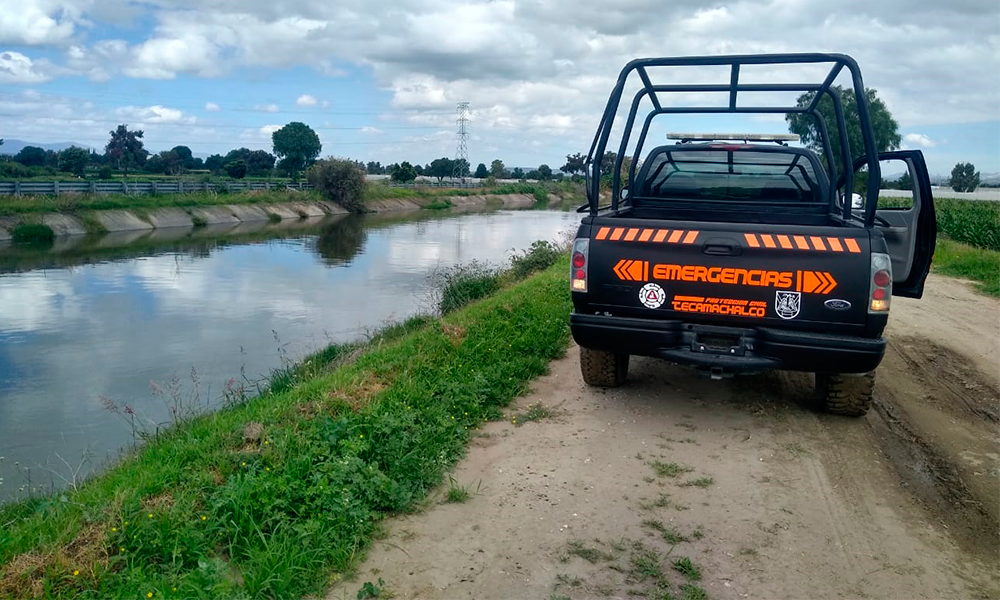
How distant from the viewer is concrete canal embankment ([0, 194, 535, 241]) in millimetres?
31906

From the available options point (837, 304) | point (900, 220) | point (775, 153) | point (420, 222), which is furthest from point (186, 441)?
point (420, 222)

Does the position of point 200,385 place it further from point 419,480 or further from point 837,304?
point 837,304

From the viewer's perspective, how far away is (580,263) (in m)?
5.43

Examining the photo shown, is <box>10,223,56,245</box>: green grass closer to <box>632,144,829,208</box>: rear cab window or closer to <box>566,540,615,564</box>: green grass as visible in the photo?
<box>632,144,829,208</box>: rear cab window

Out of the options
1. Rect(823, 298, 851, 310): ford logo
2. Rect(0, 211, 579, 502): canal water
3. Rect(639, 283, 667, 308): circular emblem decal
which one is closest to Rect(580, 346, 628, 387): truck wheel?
Rect(639, 283, 667, 308): circular emblem decal

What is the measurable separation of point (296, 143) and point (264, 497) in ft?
277

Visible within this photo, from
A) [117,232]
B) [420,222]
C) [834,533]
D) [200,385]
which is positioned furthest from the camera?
[420,222]

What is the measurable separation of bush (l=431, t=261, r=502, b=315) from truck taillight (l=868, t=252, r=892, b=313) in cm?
939

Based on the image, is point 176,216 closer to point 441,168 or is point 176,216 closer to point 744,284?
point 744,284

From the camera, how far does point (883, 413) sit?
241 inches

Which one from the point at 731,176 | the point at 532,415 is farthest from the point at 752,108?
the point at 532,415

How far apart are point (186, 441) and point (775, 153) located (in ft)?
18.4

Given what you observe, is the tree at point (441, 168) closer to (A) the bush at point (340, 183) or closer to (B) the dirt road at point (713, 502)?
(A) the bush at point (340, 183)

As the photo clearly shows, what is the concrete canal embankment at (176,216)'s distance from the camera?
31.9 meters
